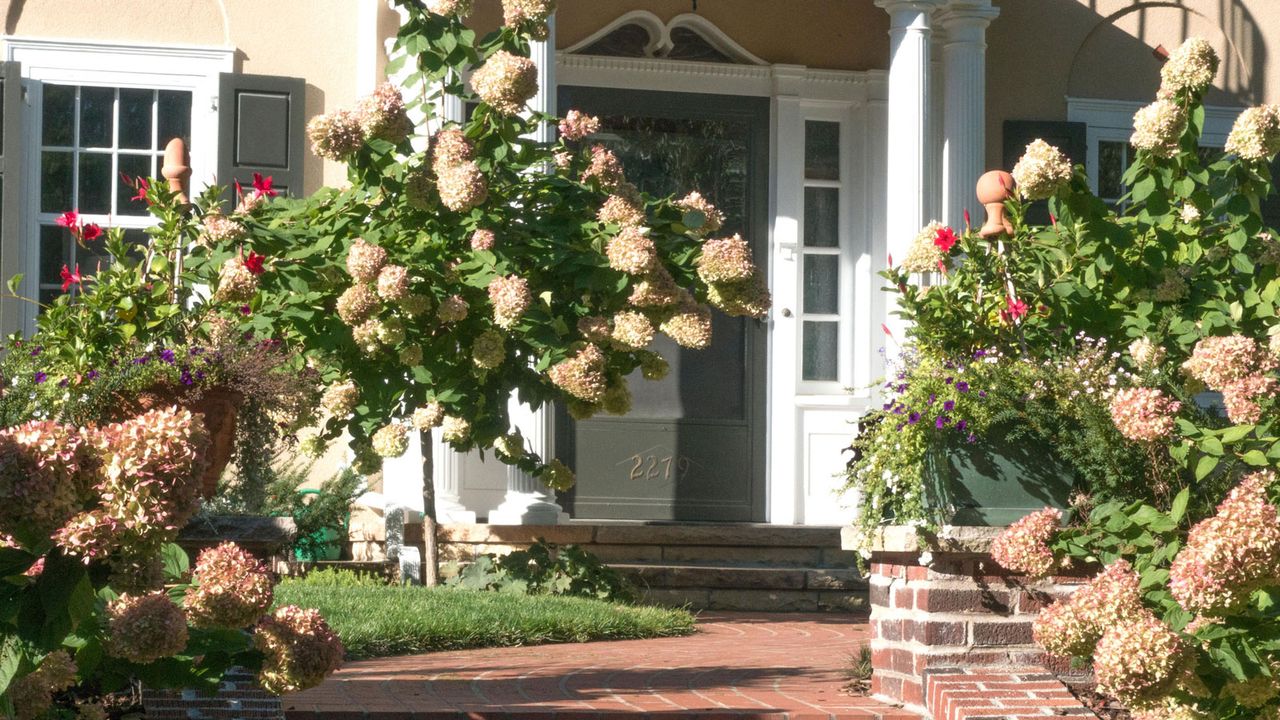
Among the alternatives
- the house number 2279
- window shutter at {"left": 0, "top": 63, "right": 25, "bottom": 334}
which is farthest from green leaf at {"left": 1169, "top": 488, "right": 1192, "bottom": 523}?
window shutter at {"left": 0, "top": 63, "right": 25, "bottom": 334}

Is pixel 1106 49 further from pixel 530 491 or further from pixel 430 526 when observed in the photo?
pixel 430 526

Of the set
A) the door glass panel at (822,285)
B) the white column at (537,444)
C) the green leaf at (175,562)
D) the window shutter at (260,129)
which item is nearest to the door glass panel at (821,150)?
the door glass panel at (822,285)

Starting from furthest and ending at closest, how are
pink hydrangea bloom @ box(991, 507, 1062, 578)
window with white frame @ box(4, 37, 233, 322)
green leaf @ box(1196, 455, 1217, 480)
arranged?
1. window with white frame @ box(4, 37, 233, 322)
2. pink hydrangea bloom @ box(991, 507, 1062, 578)
3. green leaf @ box(1196, 455, 1217, 480)

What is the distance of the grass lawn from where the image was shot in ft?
19.3

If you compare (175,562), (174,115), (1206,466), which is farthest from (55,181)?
(1206,466)

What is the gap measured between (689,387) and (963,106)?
217 cm

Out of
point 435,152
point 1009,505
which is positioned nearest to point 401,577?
point 435,152

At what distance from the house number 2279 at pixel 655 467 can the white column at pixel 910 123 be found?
1.49m

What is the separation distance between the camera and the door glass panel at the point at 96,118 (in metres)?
8.51

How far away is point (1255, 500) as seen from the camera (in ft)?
9.82

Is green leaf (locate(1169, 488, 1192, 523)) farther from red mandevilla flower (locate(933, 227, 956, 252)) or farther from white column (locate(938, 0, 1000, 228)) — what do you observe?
white column (locate(938, 0, 1000, 228))

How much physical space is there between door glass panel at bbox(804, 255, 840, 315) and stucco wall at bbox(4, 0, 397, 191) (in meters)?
2.70

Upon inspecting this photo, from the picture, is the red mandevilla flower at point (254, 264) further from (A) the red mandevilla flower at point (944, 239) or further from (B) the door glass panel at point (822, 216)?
(B) the door glass panel at point (822, 216)

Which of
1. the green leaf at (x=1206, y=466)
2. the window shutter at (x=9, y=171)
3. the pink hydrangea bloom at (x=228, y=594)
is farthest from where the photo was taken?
the window shutter at (x=9, y=171)
